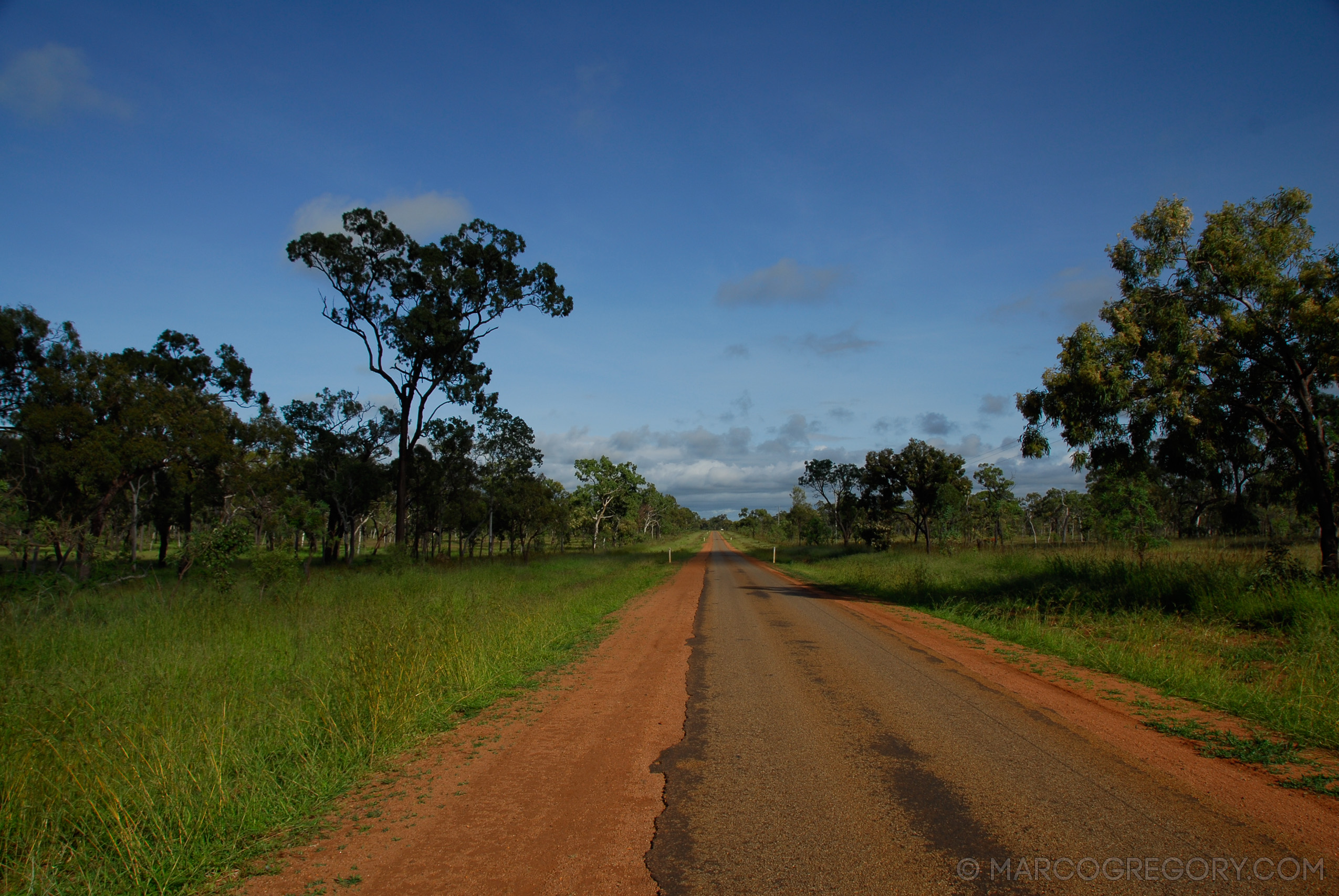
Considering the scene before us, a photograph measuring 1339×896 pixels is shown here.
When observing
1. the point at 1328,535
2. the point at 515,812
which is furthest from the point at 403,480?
the point at 1328,535

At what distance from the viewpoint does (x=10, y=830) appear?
3.82 meters

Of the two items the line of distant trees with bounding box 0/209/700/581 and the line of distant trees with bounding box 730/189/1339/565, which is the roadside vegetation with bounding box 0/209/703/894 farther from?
the line of distant trees with bounding box 730/189/1339/565

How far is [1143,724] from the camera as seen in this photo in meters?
5.94

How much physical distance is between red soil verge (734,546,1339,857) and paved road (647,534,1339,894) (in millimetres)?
203

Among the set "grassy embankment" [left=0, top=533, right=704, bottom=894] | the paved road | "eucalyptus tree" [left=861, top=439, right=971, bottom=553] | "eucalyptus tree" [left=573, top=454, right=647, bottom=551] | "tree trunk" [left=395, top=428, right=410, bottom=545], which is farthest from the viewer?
"eucalyptus tree" [left=573, top=454, right=647, bottom=551]

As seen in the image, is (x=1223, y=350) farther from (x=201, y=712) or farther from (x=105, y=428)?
(x=105, y=428)

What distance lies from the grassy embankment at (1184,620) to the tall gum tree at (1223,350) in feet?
7.46

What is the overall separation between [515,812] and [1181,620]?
492 inches

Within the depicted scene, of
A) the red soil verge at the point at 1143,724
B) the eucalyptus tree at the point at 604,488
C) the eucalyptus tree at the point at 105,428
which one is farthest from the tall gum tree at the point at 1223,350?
the eucalyptus tree at the point at 604,488

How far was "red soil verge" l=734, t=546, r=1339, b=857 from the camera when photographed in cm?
395

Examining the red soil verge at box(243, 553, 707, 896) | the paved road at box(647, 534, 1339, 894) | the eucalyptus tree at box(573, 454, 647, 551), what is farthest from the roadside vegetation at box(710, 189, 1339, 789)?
the eucalyptus tree at box(573, 454, 647, 551)

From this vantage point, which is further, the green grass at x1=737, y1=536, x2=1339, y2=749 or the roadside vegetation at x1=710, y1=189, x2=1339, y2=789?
the roadside vegetation at x1=710, y1=189, x2=1339, y2=789

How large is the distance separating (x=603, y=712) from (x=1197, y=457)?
15.0 meters

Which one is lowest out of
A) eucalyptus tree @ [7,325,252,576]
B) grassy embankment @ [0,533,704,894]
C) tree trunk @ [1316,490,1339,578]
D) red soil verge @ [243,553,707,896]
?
red soil verge @ [243,553,707,896]
